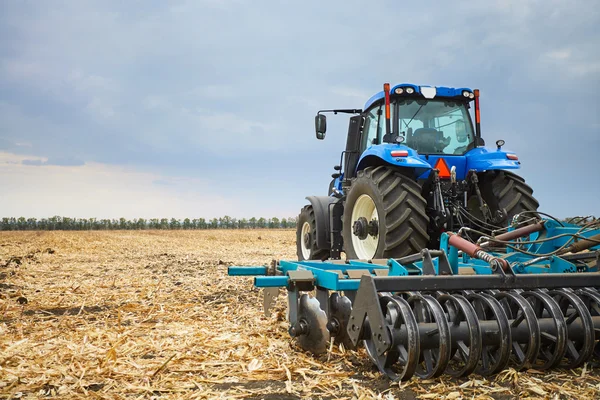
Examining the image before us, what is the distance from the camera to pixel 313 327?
131 inches

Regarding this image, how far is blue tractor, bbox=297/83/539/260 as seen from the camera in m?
5.12

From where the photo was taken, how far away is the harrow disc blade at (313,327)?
3.29m

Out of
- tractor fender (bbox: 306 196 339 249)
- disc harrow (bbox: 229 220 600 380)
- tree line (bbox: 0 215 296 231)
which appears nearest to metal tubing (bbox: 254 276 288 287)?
disc harrow (bbox: 229 220 600 380)

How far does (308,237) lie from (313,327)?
4.78m

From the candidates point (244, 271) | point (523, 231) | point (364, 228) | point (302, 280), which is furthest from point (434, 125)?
point (302, 280)

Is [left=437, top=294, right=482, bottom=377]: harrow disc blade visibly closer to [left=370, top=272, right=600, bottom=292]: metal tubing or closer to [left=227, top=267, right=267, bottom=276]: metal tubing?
[left=370, top=272, right=600, bottom=292]: metal tubing

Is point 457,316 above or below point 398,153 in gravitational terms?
below

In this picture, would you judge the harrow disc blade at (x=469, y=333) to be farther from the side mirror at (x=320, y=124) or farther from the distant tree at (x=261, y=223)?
the distant tree at (x=261, y=223)

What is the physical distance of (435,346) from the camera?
2.66 meters

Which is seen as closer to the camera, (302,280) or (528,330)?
(528,330)

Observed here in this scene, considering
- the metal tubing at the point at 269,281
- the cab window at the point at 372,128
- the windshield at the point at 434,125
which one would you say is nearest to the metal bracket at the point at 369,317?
the metal tubing at the point at 269,281

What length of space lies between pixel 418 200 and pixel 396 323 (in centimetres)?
265

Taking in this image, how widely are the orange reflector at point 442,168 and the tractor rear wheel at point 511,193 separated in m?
0.57

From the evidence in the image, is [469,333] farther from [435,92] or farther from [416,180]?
[435,92]
